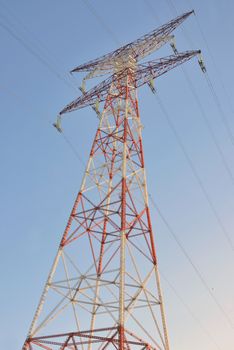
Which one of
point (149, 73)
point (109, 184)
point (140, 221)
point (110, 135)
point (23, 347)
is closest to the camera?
point (23, 347)

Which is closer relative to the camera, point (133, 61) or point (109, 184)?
point (109, 184)

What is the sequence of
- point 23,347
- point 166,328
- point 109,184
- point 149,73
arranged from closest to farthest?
point 23,347, point 166,328, point 109,184, point 149,73

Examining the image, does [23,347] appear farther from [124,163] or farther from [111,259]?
[124,163]

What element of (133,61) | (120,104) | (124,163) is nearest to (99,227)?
(124,163)

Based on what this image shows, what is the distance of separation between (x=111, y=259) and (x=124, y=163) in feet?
15.4

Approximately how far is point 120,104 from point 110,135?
2585 mm

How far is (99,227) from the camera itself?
20609mm

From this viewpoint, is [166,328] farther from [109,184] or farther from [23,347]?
[109,184]

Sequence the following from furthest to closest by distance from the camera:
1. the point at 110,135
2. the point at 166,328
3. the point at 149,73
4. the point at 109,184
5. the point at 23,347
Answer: the point at 149,73 < the point at 110,135 < the point at 109,184 < the point at 166,328 < the point at 23,347

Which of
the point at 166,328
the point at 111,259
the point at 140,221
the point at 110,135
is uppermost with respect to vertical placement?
the point at 110,135

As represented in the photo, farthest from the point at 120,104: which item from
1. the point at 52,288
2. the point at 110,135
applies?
the point at 52,288

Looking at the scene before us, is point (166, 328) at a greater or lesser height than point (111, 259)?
lesser

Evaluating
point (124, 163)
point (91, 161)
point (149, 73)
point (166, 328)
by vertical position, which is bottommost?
point (166, 328)

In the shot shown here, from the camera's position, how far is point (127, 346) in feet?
47.9
